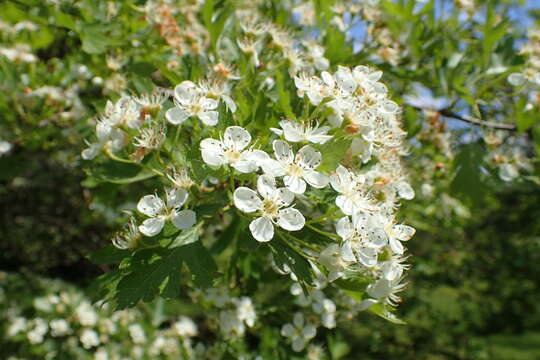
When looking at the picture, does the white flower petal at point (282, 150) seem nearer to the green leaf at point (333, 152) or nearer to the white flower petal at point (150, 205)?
the green leaf at point (333, 152)

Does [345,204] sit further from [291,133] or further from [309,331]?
[309,331]

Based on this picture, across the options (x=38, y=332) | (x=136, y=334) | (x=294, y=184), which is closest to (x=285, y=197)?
(x=294, y=184)

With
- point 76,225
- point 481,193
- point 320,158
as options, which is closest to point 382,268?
point 320,158

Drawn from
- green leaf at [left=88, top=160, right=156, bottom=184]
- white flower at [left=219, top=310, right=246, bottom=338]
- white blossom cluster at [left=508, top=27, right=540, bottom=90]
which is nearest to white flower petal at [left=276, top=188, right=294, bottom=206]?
green leaf at [left=88, top=160, right=156, bottom=184]

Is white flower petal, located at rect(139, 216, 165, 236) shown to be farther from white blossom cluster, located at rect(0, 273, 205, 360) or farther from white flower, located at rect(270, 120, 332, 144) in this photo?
white blossom cluster, located at rect(0, 273, 205, 360)

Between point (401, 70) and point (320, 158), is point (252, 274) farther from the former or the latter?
point (401, 70)

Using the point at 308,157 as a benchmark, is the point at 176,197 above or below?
below

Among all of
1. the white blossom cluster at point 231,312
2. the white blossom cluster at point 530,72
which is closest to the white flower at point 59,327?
the white blossom cluster at point 231,312
